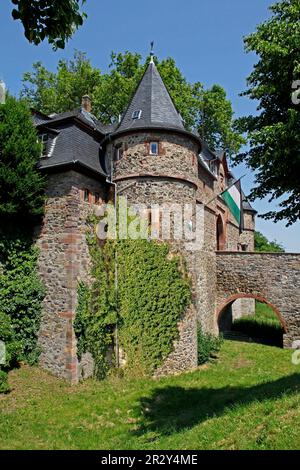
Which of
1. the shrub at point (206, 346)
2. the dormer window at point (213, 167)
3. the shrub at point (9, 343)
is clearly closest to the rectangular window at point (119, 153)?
the shrub at point (9, 343)

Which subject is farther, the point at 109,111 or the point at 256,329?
the point at 109,111

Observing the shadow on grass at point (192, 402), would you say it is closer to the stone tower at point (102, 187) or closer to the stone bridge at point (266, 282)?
the stone tower at point (102, 187)

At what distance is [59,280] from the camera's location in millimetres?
13281

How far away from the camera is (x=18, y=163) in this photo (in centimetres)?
1274

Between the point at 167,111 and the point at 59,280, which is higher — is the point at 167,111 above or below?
above

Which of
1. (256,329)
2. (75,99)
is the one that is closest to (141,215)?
(256,329)

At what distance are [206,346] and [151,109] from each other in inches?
411

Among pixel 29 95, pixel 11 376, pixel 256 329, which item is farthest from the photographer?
pixel 29 95

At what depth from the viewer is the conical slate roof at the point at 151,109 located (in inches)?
577

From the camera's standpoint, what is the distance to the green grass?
22359 millimetres

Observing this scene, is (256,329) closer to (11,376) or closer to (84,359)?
(84,359)

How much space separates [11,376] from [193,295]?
7.22 meters

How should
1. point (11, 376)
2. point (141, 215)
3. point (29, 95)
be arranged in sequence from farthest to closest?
1. point (29, 95)
2. point (141, 215)
3. point (11, 376)

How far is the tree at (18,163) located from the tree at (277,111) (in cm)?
729
